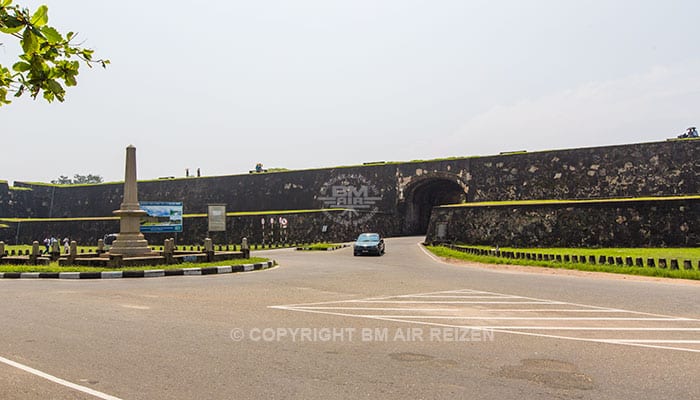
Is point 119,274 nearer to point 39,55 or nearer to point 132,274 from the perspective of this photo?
point 132,274

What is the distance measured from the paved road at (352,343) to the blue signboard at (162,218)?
82.0ft

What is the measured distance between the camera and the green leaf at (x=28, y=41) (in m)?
2.78

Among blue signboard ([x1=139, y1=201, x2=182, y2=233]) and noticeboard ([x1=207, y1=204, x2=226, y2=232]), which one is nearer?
noticeboard ([x1=207, y1=204, x2=226, y2=232])

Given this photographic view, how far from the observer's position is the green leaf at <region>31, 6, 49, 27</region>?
2.76m

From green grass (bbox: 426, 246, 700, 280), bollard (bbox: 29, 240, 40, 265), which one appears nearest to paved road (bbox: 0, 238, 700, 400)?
green grass (bbox: 426, 246, 700, 280)

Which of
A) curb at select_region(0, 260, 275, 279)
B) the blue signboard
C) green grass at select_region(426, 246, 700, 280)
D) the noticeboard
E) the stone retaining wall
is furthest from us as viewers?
the blue signboard

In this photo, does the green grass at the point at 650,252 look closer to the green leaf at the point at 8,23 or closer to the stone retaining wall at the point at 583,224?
the stone retaining wall at the point at 583,224

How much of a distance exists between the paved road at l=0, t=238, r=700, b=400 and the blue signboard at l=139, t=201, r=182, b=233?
82.0 ft

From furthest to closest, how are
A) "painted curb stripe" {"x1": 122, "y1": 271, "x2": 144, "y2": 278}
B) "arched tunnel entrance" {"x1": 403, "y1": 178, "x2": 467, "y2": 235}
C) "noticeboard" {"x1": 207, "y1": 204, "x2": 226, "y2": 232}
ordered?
"arched tunnel entrance" {"x1": 403, "y1": 178, "x2": 467, "y2": 235}, "noticeboard" {"x1": 207, "y1": 204, "x2": 226, "y2": 232}, "painted curb stripe" {"x1": 122, "y1": 271, "x2": 144, "y2": 278}

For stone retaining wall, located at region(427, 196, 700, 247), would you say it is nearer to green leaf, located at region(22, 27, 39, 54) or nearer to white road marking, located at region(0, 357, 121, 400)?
white road marking, located at region(0, 357, 121, 400)

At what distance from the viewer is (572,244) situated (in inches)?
839

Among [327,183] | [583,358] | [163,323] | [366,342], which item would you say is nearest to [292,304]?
[163,323]

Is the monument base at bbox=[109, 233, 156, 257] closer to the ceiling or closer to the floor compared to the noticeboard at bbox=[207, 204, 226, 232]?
closer to the floor

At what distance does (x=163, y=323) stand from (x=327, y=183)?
3376 centimetres
